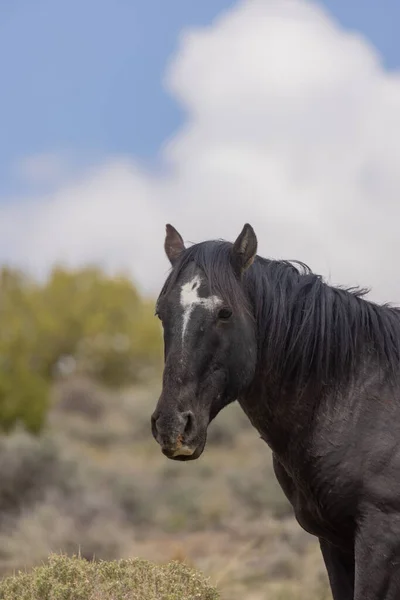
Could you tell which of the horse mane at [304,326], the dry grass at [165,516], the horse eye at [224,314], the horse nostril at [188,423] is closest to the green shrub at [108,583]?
the horse nostril at [188,423]

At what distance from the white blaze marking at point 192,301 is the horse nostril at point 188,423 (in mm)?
378

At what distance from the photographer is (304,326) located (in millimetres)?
4477

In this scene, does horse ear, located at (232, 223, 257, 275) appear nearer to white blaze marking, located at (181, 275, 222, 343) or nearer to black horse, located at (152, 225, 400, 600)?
black horse, located at (152, 225, 400, 600)

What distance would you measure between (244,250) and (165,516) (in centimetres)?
1510

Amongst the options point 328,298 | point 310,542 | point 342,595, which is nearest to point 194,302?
point 328,298

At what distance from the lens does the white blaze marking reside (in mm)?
4137

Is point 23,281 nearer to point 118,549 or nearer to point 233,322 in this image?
point 118,549

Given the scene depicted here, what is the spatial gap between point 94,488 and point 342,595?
14933 millimetres

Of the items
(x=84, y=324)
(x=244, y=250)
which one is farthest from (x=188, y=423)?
(x=84, y=324)

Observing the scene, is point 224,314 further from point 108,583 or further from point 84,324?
point 84,324

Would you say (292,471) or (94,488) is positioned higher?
(94,488)

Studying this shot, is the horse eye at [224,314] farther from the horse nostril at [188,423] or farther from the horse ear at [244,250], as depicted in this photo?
the horse nostril at [188,423]

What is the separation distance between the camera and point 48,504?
644 inches

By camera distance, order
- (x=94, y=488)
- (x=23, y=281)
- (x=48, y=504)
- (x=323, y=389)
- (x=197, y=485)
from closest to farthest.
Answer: (x=323, y=389) < (x=48, y=504) < (x=94, y=488) < (x=197, y=485) < (x=23, y=281)
